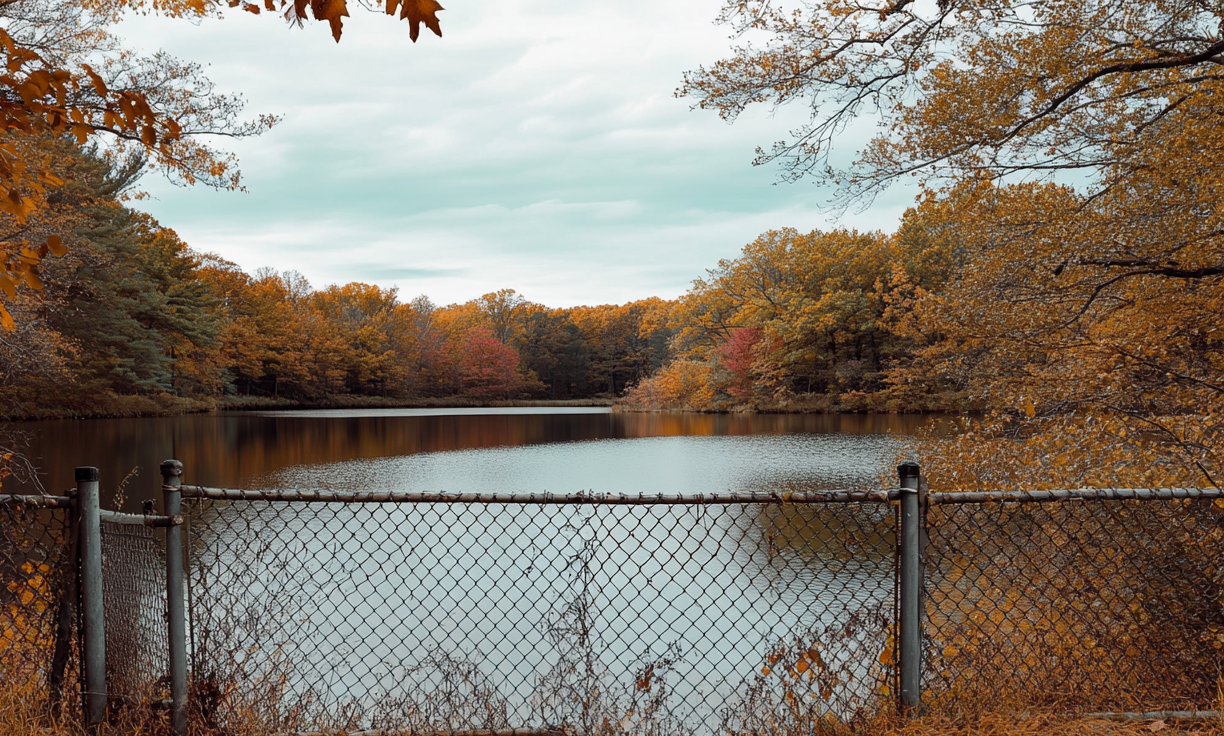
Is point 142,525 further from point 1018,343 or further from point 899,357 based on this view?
point 899,357

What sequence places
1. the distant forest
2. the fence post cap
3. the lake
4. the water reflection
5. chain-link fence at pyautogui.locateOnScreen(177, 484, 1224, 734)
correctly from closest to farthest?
the fence post cap, chain-link fence at pyautogui.locateOnScreen(177, 484, 1224, 734), the lake, the water reflection, the distant forest

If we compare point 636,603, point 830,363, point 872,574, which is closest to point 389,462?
point 636,603

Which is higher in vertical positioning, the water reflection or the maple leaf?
the maple leaf

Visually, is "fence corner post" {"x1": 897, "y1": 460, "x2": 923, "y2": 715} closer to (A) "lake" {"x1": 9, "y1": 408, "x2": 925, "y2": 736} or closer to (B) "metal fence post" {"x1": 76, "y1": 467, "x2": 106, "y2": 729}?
(A) "lake" {"x1": 9, "y1": 408, "x2": 925, "y2": 736}

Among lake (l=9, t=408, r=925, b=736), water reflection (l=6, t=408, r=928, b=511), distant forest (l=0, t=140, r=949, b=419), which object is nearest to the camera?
lake (l=9, t=408, r=925, b=736)

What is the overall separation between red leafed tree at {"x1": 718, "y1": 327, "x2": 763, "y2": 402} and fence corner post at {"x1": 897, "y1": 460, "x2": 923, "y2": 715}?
38.6m

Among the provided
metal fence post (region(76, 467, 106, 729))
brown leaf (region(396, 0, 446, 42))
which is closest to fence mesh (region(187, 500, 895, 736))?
metal fence post (region(76, 467, 106, 729))

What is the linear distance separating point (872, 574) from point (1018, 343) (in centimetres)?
270

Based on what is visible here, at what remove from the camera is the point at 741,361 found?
40.9 meters

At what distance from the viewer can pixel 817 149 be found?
6.64 m

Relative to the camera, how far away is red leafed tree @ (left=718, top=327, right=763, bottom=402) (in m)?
40.9

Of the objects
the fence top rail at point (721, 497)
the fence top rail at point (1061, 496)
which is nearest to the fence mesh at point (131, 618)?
the fence top rail at point (721, 497)

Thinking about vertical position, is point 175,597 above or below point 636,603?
above

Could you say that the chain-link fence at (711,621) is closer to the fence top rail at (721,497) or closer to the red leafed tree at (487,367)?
the fence top rail at (721,497)
